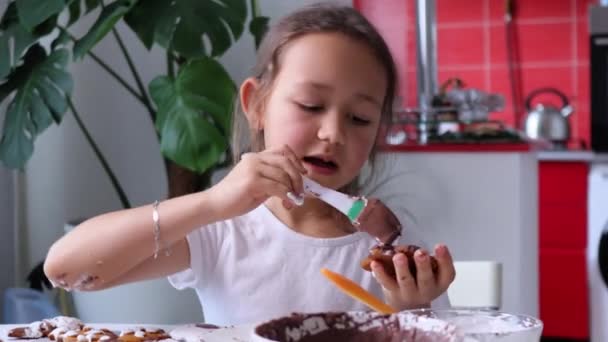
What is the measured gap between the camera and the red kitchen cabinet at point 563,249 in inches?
139

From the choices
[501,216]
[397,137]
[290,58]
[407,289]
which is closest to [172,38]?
[397,137]

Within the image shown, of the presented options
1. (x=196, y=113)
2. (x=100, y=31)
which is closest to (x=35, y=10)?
(x=100, y=31)

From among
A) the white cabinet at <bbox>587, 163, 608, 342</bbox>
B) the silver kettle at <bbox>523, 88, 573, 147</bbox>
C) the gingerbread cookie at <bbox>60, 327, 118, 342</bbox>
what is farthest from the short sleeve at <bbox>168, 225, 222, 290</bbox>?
the silver kettle at <bbox>523, 88, 573, 147</bbox>

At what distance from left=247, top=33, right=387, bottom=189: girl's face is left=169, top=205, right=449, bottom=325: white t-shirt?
118 millimetres

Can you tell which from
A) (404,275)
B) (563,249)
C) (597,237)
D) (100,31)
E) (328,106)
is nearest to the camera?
(404,275)

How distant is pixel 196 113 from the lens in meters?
2.31

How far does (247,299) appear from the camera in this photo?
3.82 feet

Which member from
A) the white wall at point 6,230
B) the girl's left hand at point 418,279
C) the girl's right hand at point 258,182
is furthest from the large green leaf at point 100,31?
the girl's left hand at point 418,279

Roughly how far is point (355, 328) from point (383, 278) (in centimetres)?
20

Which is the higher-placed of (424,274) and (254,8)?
(254,8)

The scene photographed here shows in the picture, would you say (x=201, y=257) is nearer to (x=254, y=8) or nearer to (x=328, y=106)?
(x=328, y=106)

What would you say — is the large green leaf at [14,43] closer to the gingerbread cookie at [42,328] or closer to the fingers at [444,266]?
the gingerbread cookie at [42,328]

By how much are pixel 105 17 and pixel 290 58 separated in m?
1.36

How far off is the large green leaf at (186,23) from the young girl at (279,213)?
109 cm
